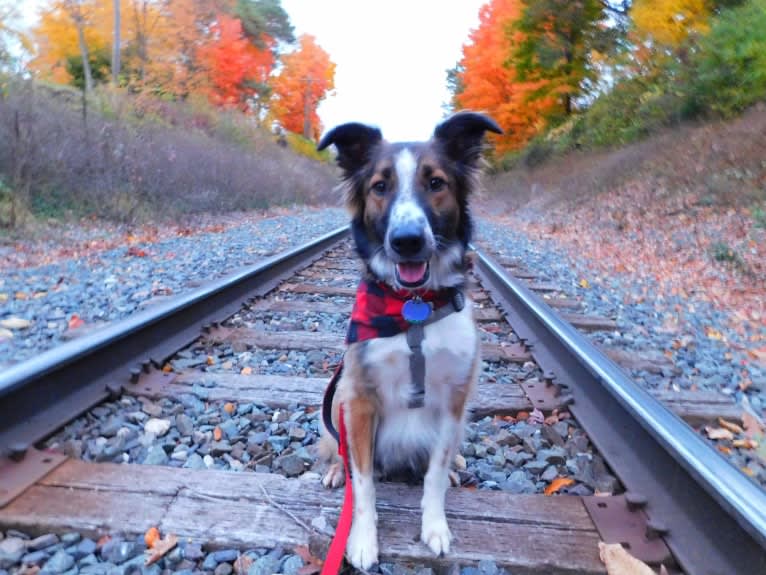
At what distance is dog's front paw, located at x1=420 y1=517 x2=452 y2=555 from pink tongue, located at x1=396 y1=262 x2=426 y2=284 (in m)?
1.01

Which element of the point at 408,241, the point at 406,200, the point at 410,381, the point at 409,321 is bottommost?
the point at 410,381

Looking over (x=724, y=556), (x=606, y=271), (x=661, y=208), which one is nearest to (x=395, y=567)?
(x=724, y=556)

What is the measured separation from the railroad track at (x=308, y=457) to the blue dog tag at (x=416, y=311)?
748mm

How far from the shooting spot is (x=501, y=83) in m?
30.6

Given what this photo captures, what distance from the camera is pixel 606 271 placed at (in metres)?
8.77

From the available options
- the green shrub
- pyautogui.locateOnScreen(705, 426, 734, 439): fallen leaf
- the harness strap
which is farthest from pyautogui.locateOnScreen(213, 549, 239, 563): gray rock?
the green shrub

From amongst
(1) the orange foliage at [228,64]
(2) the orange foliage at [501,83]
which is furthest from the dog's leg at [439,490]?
(1) the orange foliage at [228,64]

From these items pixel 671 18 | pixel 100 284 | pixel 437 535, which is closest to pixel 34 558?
pixel 437 535

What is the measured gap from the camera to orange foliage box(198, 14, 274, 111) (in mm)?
30714

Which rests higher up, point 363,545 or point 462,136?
point 462,136

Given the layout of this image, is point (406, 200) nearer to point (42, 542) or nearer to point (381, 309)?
point (381, 309)

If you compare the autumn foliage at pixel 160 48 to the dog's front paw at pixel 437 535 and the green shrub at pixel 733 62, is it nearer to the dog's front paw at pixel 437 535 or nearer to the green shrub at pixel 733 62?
the green shrub at pixel 733 62

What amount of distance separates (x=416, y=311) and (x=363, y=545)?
94 centimetres

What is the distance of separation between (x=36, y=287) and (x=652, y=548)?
5.85 metres
